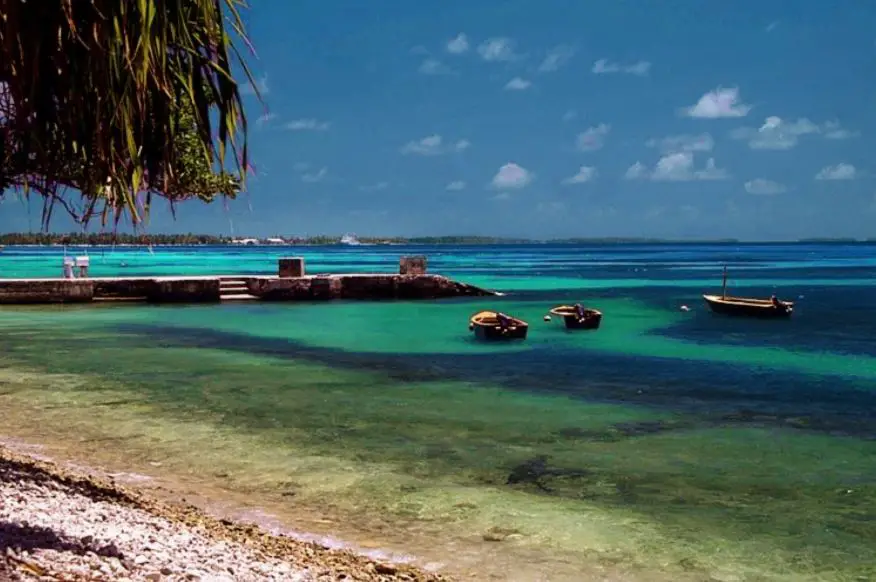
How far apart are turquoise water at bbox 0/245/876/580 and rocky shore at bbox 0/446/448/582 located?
1.00m

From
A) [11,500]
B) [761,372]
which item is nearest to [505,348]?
[761,372]

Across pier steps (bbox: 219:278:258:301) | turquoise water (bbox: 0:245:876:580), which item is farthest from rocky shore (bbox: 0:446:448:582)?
pier steps (bbox: 219:278:258:301)

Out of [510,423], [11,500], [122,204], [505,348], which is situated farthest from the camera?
[505,348]

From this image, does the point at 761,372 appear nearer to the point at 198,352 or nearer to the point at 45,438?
the point at 198,352

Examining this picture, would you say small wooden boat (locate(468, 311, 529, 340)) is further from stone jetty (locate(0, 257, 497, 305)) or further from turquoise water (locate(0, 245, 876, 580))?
stone jetty (locate(0, 257, 497, 305))

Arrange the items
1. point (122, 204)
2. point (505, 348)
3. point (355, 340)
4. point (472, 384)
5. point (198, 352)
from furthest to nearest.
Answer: point (355, 340), point (505, 348), point (198, 352), point (472, 384), point (122, 204)

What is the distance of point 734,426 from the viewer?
12.3 metres

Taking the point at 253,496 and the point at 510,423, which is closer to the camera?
the point at 253,496

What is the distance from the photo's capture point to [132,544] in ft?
17.5

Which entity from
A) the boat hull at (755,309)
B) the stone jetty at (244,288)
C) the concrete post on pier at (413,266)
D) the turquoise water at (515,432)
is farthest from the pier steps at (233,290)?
the boat hull at (755,309)

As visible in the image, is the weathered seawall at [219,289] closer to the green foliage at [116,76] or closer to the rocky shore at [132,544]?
the rocky shore at [132,544]

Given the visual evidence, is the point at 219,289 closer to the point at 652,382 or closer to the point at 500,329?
the point at 500,329

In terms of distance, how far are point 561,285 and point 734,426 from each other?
153 feet

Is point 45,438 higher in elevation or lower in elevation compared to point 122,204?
lower
